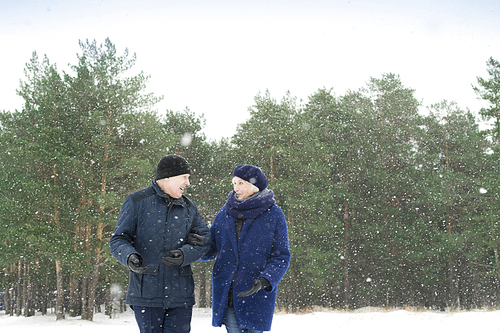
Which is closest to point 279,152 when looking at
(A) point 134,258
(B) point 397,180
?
(B) point 397,180

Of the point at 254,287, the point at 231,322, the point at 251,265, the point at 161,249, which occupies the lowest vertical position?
the point at 231,322

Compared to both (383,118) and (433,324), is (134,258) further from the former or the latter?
(383,118)

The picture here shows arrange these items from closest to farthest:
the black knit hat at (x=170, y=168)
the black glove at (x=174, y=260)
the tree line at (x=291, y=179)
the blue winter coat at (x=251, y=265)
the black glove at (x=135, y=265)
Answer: the black glove at (x=135, y=265)
the black glove at (x=174, y=260)
the blue winter coat at (x=251, y=265)
the black knit hat at (x=170, y=168)
the tree line at (x=291, y=179)

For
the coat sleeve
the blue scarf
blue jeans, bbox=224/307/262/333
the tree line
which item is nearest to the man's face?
the blue scarf

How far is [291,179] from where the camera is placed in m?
18.8

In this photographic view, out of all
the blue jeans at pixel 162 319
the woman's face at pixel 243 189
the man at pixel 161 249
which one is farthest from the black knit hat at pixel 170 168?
the blue jeans at pixel 162 319

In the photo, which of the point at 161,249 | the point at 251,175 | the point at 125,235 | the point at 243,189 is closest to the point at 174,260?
the point at 161,249

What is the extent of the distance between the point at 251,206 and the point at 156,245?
0.79m

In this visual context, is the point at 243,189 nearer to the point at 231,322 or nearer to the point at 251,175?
the point at 251,175

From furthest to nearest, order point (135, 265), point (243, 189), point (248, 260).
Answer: point (243, 189)
point (248, 260)
point (135, 265)

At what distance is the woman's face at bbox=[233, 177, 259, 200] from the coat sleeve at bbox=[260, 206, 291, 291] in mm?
284

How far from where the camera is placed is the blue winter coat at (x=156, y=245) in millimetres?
2904

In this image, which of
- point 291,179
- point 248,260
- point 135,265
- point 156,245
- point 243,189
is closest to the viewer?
point 135,265

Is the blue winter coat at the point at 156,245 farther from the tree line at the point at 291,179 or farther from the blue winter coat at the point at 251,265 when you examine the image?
the tree line at the point at 291,179
